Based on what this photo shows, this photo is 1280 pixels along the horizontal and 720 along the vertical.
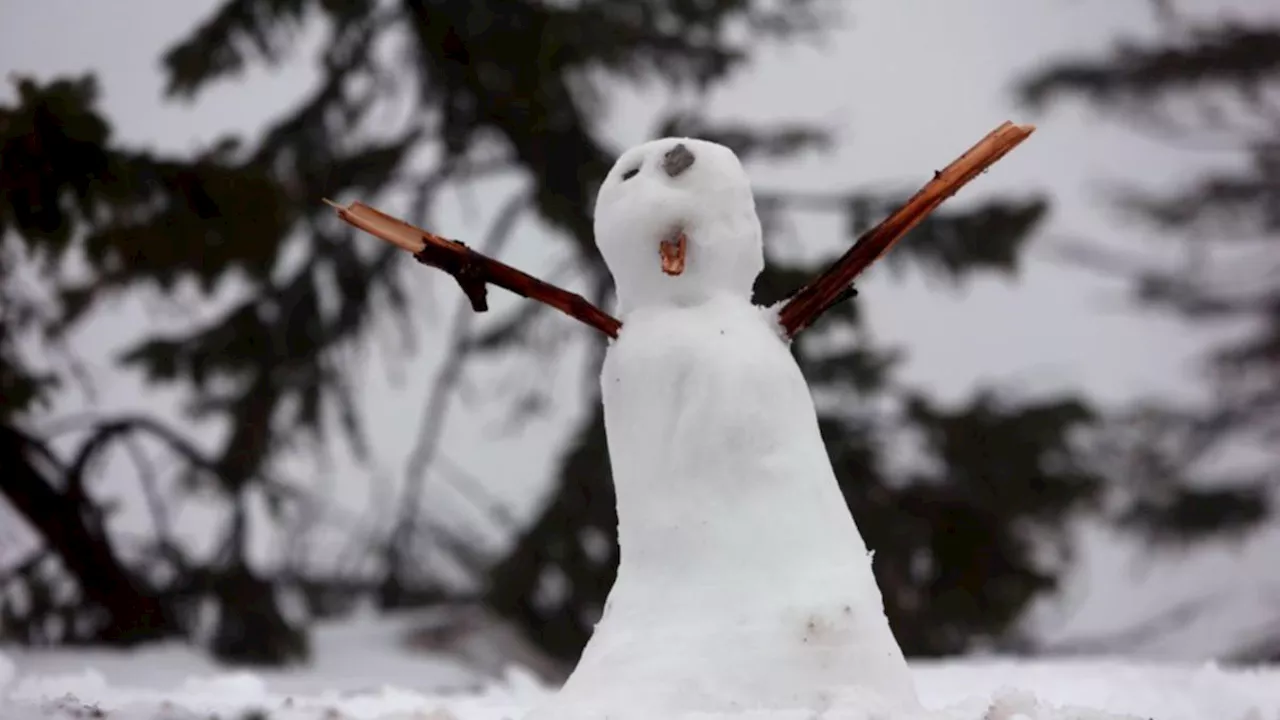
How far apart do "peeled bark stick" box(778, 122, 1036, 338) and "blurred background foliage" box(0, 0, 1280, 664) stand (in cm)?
85

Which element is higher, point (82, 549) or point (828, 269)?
point (828, 269)

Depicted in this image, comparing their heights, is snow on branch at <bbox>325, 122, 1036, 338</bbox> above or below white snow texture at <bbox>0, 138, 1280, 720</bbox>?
above

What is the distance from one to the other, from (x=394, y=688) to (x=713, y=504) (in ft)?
2.06

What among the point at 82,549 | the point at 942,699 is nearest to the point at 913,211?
the point at 942,699

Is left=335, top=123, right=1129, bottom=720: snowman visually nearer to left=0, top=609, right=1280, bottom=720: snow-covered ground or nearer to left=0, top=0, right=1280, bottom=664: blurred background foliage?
left=0, top=609, right=1280, bottom=720: snow-covered ground

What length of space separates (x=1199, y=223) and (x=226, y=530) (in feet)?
4.99

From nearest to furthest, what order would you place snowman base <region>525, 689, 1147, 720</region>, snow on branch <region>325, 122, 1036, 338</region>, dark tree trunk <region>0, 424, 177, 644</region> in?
snowman base <region>525, 689, 1147, 720</region> → snow on branch <region>325, 122, 1036, 338</region> → dark tree trunk <region>0, 424, 177, 644</region>

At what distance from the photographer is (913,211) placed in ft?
1.74

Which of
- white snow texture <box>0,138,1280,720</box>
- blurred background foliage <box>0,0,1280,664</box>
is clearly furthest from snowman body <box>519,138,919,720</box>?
blurred background foliage <box>0,0,1280,664</box>

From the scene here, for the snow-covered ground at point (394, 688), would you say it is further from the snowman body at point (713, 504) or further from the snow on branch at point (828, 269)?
the snow on branch at point (828, 269)

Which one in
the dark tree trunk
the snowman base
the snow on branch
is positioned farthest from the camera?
the dark tree trunk

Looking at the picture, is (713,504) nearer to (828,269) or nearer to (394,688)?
(828,269)

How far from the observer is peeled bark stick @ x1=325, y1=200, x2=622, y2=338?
0.54m

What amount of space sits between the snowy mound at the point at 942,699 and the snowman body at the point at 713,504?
0.03 m
